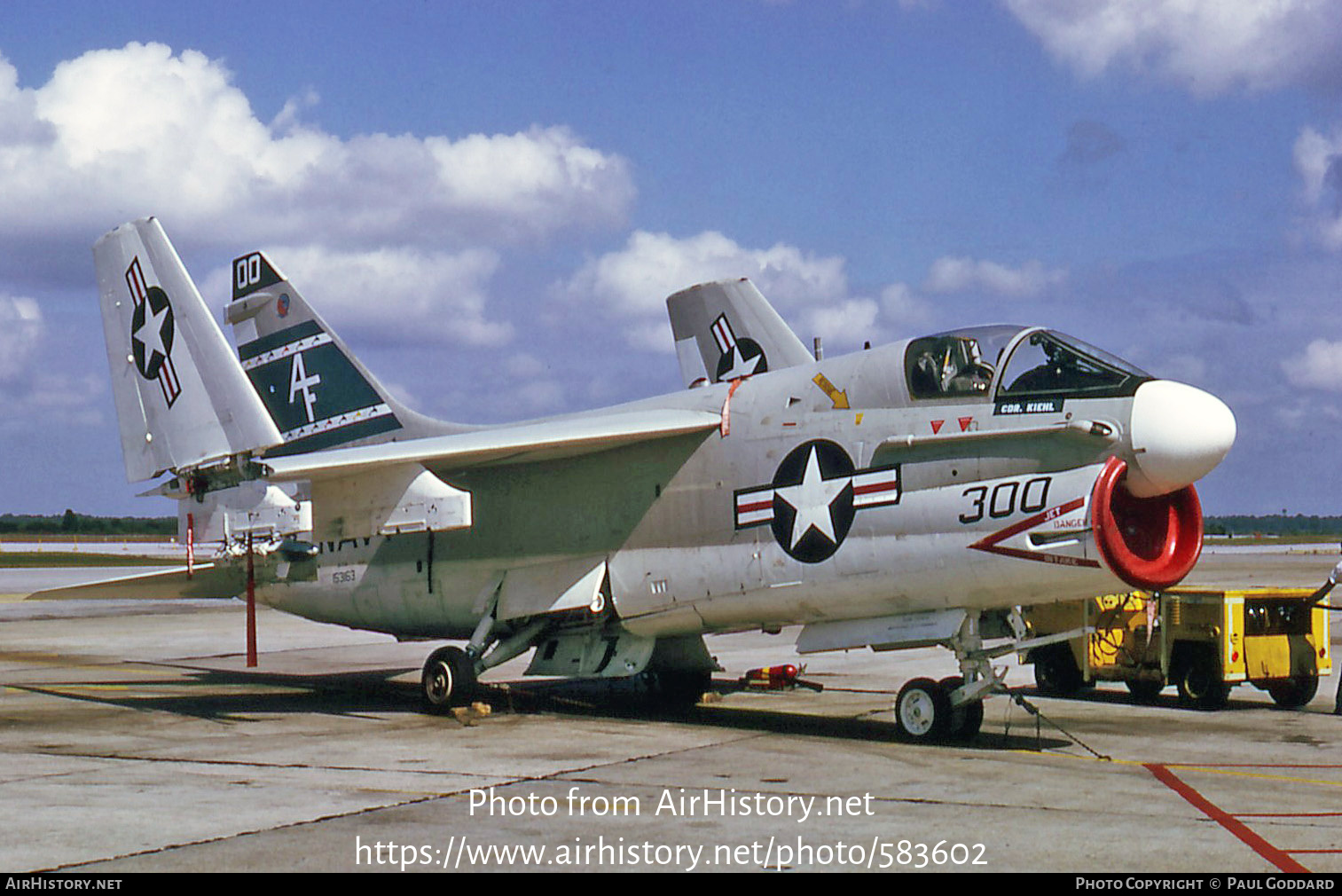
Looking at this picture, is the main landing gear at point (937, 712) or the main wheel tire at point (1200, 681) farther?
the main wheel tire at point (1200, 681)

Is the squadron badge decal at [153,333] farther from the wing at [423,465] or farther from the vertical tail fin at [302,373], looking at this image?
the wing at [423,465]

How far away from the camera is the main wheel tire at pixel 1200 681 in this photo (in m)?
14.1

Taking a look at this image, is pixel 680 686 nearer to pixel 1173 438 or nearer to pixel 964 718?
pixel 964 718

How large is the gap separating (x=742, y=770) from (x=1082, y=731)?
404 centimetres

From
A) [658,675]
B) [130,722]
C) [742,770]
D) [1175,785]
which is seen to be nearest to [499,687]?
[658,675]

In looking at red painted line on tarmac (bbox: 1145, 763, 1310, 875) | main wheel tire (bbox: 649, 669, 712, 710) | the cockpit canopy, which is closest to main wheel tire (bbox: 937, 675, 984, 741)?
red painted line on tarmac (bbox: 1145, 763, 1310, 875)

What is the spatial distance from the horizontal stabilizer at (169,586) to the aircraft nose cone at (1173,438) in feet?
34.2

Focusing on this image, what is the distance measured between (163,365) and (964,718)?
930cm

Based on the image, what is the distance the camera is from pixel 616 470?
1348cm

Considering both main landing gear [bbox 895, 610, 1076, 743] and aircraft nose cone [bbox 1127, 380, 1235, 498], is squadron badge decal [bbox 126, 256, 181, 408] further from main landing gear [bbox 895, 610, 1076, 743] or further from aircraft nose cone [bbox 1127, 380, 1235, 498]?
aircraft nose cone [bbox 1127, 380, 1235, 498]

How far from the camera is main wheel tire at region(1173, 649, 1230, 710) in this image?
14094 mm

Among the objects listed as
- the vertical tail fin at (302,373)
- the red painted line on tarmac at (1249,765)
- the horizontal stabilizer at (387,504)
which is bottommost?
the red painted line on tarmac at (1249,765)

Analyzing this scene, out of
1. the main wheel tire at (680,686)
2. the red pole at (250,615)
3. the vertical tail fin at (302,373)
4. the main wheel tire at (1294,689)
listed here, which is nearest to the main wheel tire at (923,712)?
the main wheel tire at (680,686)
